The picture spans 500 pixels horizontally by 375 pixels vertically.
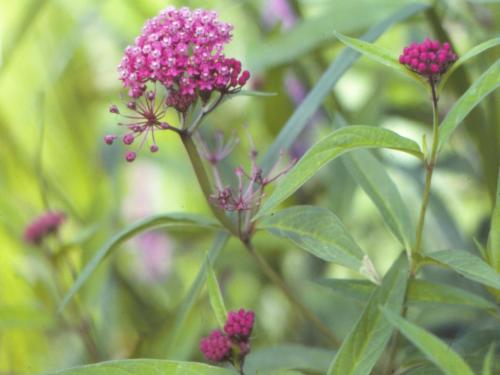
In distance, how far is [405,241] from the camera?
682 millimetres

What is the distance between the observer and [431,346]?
0.49m

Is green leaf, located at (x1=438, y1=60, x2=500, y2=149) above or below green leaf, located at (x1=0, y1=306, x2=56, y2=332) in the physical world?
above

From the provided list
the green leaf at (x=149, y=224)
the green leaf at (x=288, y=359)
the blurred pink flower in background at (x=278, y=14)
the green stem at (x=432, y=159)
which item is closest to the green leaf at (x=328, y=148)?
the green stem at (x=432, y=159)

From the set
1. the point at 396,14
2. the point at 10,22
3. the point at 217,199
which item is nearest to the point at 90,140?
the point at 10,22

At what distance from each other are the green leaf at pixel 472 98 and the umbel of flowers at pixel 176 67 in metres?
0.16

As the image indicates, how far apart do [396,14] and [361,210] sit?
716 millimetres

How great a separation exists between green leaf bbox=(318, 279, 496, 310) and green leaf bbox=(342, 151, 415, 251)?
0.06m

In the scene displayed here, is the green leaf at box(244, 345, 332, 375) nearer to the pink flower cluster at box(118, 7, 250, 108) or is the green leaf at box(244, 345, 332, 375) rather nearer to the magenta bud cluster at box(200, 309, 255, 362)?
the magenta bud cluster at box(200, 309, 255, 362)

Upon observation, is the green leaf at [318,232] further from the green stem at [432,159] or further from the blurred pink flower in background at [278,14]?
the blurred pink flower in background at [278,14]

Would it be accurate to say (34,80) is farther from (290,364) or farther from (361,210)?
(290,364)

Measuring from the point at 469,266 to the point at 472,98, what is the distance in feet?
0.38

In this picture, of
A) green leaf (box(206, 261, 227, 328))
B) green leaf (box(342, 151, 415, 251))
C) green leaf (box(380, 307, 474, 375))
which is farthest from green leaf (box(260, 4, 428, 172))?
green leaf (box(380, 307, 474, 375))

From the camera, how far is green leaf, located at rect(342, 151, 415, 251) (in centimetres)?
70

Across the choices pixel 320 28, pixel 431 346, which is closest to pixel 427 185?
pixel 431 346
